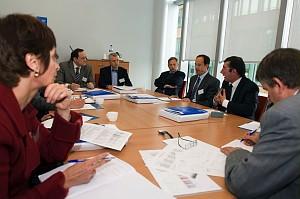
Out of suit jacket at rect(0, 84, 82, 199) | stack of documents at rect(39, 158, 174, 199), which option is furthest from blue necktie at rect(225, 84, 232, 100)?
suit jacket at rect(0, 84, 82, 199)

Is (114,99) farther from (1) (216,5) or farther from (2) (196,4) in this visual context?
(2) (196,4)

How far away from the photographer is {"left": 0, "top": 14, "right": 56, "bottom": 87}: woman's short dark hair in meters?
0.84

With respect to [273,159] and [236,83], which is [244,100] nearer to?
[236,83]

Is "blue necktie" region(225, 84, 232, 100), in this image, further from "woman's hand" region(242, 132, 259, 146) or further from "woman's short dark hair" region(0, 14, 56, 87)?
"woman's short dark hair" region(0, 14, 56, 87)

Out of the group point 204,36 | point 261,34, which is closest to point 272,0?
point 261,34

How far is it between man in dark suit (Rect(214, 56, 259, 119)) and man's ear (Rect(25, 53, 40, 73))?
2.28 meters

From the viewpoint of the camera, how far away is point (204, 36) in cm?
534

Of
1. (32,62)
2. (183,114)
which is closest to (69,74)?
(183,114)

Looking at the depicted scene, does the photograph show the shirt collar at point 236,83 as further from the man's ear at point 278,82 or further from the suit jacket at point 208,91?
the man's ear at point 278,82

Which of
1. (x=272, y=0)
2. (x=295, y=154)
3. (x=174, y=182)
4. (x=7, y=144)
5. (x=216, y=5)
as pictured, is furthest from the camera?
(x=216, y=5)

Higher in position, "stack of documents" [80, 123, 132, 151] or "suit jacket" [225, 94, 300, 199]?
"suit jacket" [225, 94, 300, 199]

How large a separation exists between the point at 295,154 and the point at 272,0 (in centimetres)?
358

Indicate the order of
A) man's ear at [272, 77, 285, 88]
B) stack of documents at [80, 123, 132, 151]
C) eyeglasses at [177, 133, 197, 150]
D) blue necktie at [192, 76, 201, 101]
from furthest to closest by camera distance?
blue necktie at [192, 76, 201, 101]
eyeglasses at [177, 133, 197, 150]
stack of documents at [80, 123, 132, 151]
man's ear at [272, 77, 285, 88]

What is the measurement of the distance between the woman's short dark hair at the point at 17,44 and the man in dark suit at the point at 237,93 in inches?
90.5
